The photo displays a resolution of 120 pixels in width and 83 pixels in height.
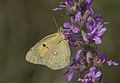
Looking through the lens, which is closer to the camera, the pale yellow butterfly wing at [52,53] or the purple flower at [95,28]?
the purple flower at [95,28]

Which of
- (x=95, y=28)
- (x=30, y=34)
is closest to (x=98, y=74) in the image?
(x=95, y=28)

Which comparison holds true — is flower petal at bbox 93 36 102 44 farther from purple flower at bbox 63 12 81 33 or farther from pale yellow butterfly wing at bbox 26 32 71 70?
pale yellow butterfly wing at bbox 26 32 71 70

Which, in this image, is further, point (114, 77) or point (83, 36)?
point (114, 77)

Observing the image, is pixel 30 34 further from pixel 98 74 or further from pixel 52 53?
pixel 98 74

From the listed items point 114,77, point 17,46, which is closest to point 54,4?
point 17,46

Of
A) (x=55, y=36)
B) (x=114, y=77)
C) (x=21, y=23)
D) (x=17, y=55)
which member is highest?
(x=55, y=36)

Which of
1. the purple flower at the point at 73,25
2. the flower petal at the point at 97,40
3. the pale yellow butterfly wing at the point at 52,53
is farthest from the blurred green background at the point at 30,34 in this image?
the flower petal at the point at 97,40

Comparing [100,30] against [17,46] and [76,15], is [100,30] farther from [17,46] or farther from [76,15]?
[17,46]

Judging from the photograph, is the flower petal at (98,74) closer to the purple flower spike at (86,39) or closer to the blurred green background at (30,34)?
the purple flower spike at (86,39)
